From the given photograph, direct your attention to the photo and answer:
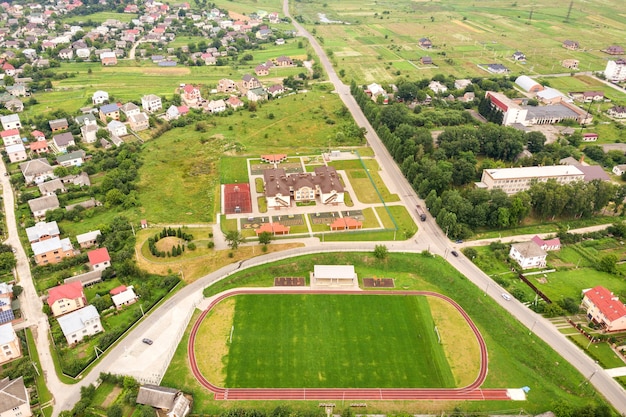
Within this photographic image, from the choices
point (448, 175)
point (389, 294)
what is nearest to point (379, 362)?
point (389, 294)

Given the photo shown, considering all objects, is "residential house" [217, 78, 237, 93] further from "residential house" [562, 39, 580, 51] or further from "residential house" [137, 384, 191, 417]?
"residential house" [562, 39, 580, 51]

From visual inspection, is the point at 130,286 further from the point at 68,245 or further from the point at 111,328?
the point at 68,245

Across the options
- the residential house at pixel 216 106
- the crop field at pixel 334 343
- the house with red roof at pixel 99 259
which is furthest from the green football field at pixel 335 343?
the residential house at pixel 216 106

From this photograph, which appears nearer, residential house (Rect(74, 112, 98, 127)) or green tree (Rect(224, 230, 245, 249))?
green tree (Rect(224, 230, 245, 249))

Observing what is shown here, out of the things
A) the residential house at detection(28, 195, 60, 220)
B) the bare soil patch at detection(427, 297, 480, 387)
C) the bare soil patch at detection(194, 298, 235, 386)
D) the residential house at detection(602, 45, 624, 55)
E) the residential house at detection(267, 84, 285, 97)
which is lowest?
the bare soil patch at detection(194, 298, 235, 386)

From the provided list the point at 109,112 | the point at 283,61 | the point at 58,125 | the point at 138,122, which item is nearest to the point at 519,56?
the point at 283,61

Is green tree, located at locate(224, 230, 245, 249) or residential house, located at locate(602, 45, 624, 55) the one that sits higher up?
residential house, located at locate(602, 45, 624, 55)

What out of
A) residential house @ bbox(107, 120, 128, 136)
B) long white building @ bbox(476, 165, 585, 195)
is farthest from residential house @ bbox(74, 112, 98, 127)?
long white building @ bbox(476, 165, 585, 195)
